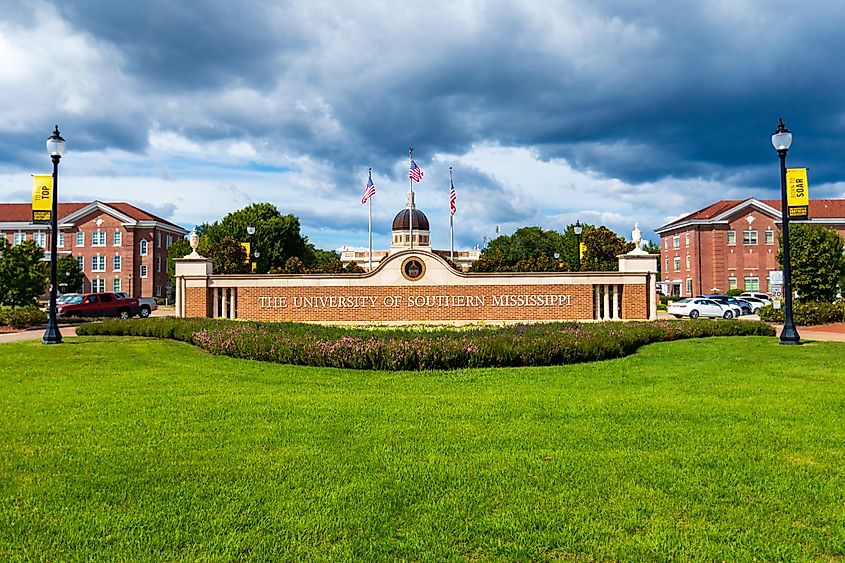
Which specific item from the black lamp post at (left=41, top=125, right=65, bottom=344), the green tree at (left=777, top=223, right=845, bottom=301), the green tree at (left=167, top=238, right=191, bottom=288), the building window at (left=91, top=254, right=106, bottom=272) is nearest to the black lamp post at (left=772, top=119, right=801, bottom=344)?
the green tree at (left=777, top=223, right=845, bottom=301)

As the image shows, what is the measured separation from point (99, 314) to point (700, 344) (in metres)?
29.3

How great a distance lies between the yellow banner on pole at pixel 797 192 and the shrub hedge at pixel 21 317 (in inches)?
1130

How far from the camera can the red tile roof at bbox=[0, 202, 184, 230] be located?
68312 mm

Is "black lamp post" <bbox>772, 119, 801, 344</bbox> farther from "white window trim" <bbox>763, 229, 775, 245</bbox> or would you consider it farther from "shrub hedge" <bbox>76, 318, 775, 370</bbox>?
"white window trim" <bbox>763, 229, 775, 245</bbox>

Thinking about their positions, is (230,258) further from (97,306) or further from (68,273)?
(68,273)

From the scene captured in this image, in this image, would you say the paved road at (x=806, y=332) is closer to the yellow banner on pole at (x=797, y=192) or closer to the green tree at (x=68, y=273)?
the yellow banner on pole at (x=797, y=192)

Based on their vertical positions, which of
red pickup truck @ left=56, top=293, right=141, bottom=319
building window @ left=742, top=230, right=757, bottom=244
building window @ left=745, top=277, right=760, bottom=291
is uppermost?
building window @ left=742, top=230, right=757, bottom=244

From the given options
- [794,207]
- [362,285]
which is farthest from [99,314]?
[794,207]

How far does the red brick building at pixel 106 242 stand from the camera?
6756cm

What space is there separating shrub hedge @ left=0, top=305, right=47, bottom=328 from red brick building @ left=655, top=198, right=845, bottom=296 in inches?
2338

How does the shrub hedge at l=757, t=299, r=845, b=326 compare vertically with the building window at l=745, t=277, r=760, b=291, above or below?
below

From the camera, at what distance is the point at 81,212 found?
67500mm

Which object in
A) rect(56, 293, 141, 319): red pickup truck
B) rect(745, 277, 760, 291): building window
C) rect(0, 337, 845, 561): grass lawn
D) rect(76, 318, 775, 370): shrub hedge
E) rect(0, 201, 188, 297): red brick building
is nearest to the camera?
rect(0, 337, 845, 561): grass lawn

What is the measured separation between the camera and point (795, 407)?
27.1 feet
